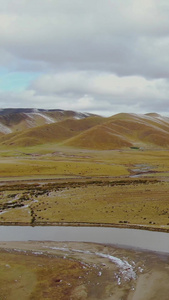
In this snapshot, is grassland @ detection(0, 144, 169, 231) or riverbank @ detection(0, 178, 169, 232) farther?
grassland @ detection(0, 144, 169, 231)

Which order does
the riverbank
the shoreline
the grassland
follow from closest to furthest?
the shoreline < the riverbank < the grassland

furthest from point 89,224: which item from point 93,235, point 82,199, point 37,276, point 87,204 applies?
point 37,276

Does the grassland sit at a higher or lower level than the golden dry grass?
higher

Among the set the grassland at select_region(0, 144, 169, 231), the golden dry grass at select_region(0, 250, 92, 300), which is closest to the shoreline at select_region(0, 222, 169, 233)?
the grassland at select_region(0, 144, 169, 231)

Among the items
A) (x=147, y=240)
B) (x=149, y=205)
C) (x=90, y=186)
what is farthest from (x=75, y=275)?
(x=90, y=186)

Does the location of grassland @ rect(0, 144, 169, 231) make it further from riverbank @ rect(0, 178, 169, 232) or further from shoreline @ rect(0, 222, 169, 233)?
shoreline @ rect(0, 222, 169, 233)

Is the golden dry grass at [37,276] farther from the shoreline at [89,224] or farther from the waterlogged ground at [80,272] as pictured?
the shoreline at [89,224]

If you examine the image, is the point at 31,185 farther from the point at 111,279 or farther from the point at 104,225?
the point at 111,279

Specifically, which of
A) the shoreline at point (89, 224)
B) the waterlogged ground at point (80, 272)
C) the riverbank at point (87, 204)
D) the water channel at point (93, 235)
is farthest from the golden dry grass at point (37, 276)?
Result: the riverbank at point (87, 204)

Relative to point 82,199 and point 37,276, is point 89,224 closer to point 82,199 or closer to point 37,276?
point 82,199
